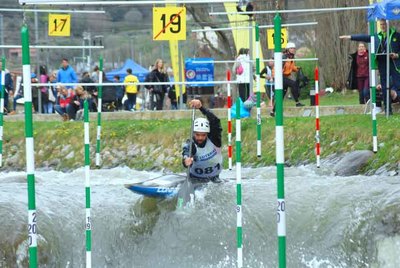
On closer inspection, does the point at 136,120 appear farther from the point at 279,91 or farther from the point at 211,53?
the point at 211,53

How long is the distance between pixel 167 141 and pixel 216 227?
29.2ft

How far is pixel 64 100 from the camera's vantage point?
28.3 meters

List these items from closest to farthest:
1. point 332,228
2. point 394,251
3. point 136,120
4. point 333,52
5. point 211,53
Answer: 1. point 394,251
2. point 332,228
3. point 136,120
4. point 333,52
5. point 211,53

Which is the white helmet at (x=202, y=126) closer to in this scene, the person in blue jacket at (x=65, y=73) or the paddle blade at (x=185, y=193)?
the paddle blade at (x=185, y=193)

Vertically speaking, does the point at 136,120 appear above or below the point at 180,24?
below

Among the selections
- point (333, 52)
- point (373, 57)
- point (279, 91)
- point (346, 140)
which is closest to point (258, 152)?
point (346, 140)

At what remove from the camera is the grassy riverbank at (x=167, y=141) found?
18812mm

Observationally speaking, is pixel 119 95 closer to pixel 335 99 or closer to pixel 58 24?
pixel 335 99

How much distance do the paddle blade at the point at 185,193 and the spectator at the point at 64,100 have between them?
13.1 m

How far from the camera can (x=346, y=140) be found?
19.3 meters

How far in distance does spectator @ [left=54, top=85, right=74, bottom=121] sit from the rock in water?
35.6 ft

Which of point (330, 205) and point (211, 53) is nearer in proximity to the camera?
point (330, 205)

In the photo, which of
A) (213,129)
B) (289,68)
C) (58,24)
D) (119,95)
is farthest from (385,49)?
(119,95)

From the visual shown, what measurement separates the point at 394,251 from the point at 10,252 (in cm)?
438
